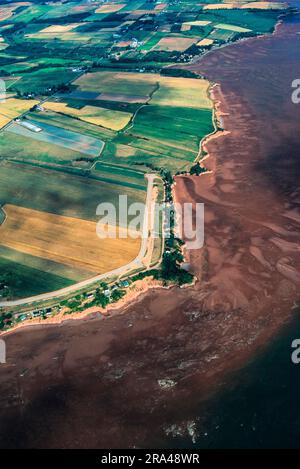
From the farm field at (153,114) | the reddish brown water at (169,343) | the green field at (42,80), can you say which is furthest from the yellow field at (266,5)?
the reddish brown water at (169,343)

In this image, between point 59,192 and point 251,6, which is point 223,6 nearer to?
point 251,6

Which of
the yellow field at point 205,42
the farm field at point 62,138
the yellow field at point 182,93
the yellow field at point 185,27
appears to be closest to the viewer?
the farm field at point 62,138

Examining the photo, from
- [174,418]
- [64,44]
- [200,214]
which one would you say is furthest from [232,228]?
[64,44]

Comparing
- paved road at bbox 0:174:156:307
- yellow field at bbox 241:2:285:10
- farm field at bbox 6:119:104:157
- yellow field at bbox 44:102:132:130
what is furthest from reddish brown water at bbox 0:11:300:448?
yellow field at bbox 241:2:285:10

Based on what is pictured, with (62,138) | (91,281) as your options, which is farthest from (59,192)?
(91,281)

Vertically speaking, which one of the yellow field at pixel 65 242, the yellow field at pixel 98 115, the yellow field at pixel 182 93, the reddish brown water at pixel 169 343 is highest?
the yellow field at pixel 182 93

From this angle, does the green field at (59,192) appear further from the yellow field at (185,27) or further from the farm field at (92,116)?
the yellow field at (185,27)

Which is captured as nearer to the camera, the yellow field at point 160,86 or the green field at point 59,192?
the green field at point 59,192
